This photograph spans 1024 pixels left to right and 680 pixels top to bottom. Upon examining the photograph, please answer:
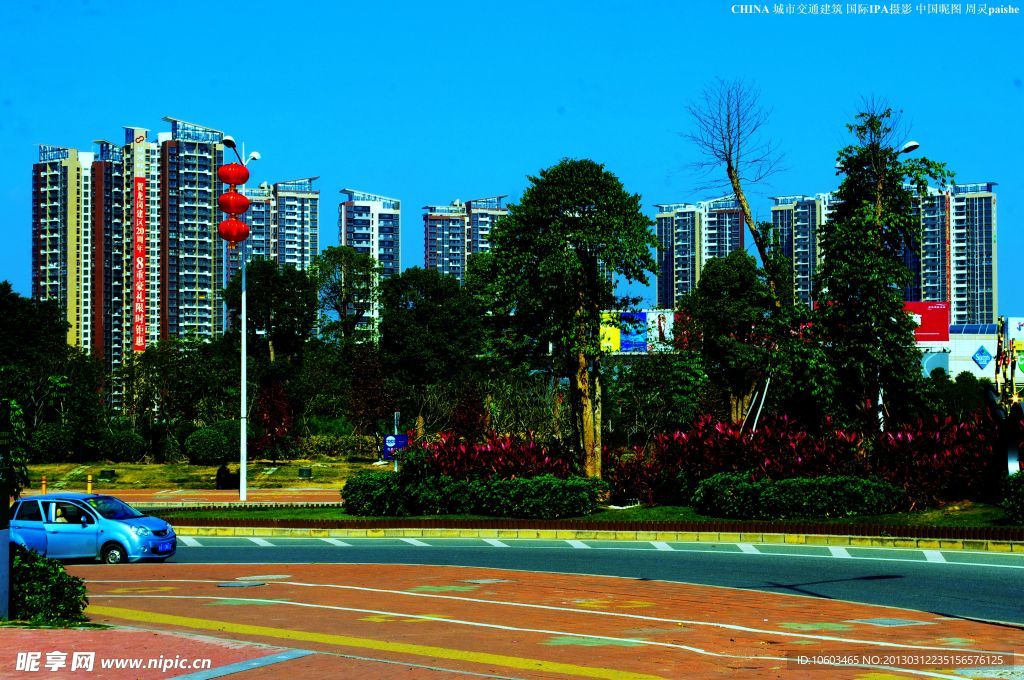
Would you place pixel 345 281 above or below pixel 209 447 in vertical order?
above

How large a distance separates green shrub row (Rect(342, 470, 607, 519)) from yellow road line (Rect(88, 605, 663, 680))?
13.0 metres

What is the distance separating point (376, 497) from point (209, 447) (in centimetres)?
2828

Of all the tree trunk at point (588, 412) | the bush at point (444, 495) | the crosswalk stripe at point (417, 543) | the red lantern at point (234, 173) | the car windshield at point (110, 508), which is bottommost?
the crosswalk stripe at point (417, 543)

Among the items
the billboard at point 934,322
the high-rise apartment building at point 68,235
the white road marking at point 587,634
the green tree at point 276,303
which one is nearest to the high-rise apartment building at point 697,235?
the billboard at point 934,322

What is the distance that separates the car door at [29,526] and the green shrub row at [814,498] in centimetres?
1364

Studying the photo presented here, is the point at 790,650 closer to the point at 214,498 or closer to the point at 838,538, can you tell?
the point at 838,538

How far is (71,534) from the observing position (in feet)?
69.7

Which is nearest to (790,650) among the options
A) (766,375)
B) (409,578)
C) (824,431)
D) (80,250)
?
(409,578)

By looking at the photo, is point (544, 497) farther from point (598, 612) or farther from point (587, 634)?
point (587, 634)

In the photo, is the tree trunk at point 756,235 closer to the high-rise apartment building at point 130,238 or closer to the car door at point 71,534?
the car door at point 71,534

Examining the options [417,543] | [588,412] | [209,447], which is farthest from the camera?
[209,447]

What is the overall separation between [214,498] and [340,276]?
119ft

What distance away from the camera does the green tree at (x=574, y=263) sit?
2758 centimetres

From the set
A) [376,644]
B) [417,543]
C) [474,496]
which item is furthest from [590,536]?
[376,644]
